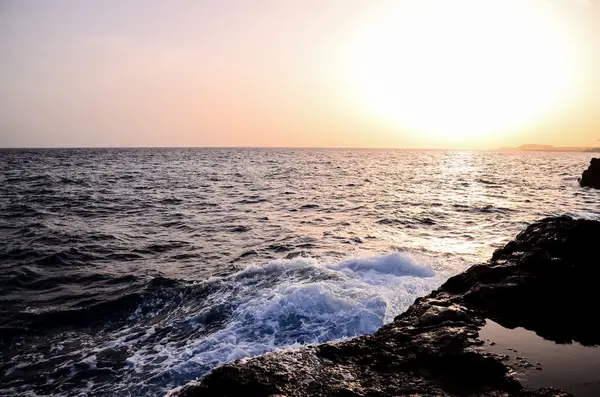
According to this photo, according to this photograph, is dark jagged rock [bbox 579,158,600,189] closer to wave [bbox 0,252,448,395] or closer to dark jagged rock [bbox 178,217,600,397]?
wave [bbox 0,252,448,395]

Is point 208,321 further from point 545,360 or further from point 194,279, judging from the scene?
point 545,360

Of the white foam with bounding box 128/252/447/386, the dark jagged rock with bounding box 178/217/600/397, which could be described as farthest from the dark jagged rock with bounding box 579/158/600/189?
the dark jagged rock with bounding box 178/217/600/397

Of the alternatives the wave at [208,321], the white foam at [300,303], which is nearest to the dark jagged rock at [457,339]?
the white foam at [300,303]

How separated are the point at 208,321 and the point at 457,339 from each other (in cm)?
610

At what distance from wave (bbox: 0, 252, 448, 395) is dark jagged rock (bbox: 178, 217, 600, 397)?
2276 millimetres

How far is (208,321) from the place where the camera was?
30.2 feet

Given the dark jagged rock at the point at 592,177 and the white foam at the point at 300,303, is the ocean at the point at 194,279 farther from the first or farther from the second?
the dark jagged rock at the point at 592,177

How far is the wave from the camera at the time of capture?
288 inches

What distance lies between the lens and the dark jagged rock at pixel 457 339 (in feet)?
15.1

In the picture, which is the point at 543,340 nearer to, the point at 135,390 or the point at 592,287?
the point at 592,287

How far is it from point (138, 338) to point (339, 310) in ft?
16.3

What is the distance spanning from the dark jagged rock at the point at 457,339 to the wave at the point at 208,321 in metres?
2.28

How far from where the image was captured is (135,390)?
21.8 ft

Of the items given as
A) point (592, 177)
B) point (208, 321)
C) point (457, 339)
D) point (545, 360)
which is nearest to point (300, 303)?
point (208, 321)
